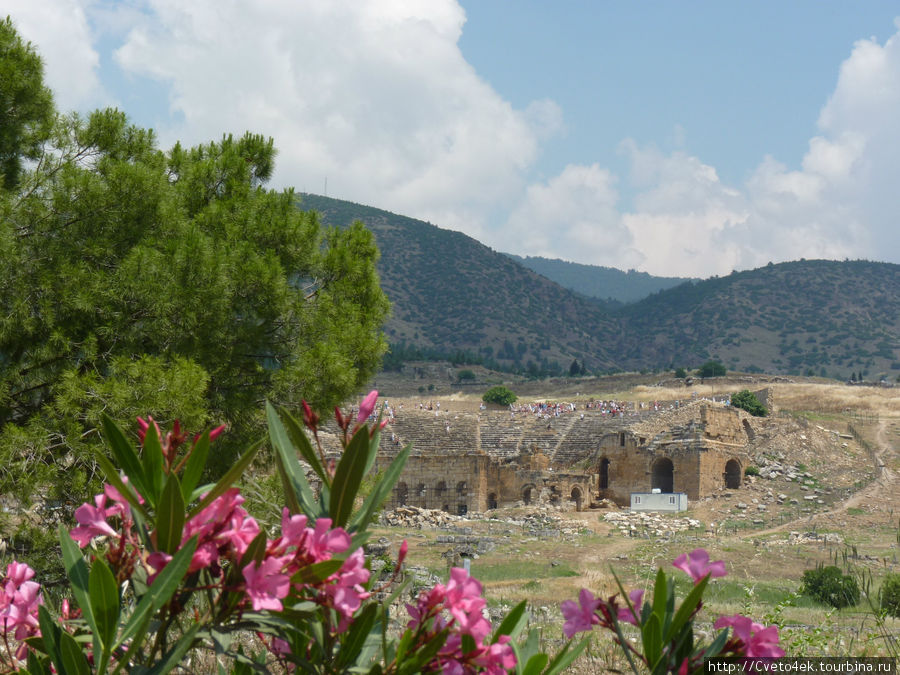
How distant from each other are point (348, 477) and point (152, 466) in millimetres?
416

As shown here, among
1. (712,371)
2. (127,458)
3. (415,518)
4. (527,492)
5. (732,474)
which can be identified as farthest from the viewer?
(712,371)

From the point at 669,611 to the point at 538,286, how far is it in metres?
113

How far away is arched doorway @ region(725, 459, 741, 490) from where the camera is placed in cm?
2772

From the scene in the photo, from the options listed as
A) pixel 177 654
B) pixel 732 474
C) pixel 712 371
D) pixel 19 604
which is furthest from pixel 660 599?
pixel 712 371

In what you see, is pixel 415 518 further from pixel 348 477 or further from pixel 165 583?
pixel 165 583

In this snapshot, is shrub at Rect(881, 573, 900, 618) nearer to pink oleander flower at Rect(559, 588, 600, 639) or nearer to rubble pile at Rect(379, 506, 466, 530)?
pink oleander flower at Rect(559, 588, 600, 639)

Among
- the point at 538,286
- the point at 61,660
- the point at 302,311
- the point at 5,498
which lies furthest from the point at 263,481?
the point at 538,286

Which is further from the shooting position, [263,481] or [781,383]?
[781,383]

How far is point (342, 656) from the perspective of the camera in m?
1.85

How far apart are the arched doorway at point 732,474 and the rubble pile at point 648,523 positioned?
572 centimetres

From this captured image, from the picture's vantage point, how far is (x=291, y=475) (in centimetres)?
192

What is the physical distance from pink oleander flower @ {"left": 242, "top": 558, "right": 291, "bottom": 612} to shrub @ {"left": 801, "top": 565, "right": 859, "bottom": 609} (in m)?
10.5

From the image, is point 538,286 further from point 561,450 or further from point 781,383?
point 561,450

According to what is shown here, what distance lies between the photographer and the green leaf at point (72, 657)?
1739mm
